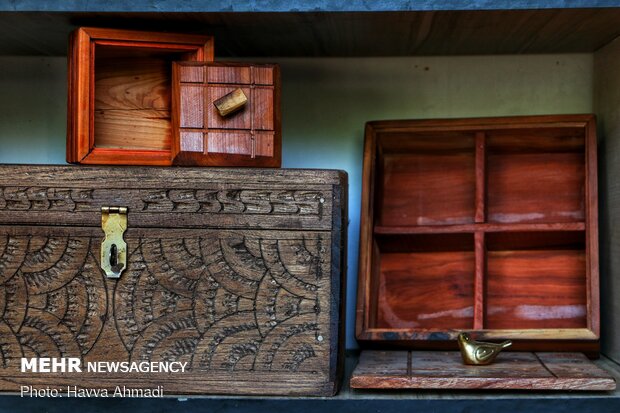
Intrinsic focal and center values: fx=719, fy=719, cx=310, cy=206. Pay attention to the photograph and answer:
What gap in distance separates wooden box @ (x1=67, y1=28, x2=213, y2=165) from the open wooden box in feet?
1.39

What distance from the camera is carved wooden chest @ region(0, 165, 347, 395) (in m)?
1.20

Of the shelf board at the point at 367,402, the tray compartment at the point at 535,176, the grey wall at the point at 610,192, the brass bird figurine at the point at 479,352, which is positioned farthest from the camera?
the tray compartment at the point at 535,176

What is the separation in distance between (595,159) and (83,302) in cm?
100

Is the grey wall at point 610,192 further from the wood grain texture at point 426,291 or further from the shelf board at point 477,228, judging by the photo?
the wood grain texture at point 426,291

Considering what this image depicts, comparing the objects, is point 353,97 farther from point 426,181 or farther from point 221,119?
point 221,119

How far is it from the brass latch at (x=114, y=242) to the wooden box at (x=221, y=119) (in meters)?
0.14

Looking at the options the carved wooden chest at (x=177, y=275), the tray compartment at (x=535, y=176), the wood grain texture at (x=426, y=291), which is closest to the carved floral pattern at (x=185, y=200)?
the carved wooden chest at (x=177, y=275)

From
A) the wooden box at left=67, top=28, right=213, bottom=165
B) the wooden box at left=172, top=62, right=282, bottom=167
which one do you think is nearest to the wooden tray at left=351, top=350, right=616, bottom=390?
the wooden box at left=172, top=62, right=282, bottom=167

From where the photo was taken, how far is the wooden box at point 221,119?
4.08 ft

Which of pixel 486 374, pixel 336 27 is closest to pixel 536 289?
pixel 486 374

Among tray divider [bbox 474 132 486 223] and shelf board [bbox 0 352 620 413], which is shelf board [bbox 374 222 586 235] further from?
shelf board [bbox 0 352 620 413]

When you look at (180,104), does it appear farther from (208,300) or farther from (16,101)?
(16,101)

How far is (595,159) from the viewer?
143 cm

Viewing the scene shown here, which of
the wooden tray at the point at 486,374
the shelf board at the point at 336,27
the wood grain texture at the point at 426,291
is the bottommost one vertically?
the wooden tray at the point at 486,374
